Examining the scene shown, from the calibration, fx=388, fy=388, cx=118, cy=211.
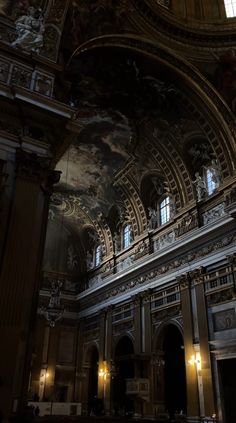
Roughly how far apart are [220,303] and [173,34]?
994 centimetres

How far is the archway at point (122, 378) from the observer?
18266mm

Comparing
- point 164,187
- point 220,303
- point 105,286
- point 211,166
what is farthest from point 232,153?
point 105,286

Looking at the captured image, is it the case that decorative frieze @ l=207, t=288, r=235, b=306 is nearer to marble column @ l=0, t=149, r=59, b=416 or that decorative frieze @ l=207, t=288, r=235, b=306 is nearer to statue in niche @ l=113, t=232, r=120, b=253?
marble column @ l=0, t=149, r=59, b=416

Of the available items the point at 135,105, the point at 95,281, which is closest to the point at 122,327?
the point at 95,281

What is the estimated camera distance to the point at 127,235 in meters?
21.5

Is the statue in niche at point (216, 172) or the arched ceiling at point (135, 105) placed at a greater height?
the arched ceiling at point (135, 105)

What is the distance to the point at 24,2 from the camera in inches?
430

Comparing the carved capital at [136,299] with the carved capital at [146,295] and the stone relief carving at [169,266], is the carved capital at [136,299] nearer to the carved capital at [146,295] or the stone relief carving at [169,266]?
the carved capital at [146,295]

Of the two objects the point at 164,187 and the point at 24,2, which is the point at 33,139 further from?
the point at 164,187

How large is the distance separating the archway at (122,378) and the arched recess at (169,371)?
201 centimetres

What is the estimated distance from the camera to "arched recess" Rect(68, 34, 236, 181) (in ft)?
45.9

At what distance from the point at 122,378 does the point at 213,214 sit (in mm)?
9812

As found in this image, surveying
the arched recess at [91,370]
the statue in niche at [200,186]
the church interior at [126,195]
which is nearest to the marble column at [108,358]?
the church interior at [126,195]

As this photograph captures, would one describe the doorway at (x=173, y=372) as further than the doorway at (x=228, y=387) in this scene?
Yes
